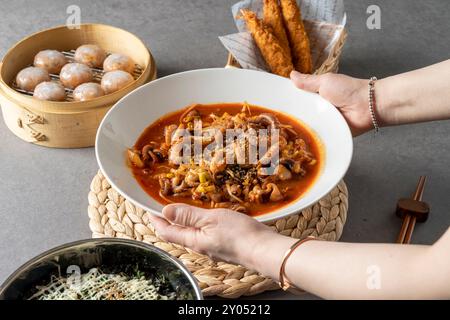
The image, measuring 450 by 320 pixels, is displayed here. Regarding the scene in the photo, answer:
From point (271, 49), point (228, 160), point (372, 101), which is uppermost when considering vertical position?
point (271, 49)

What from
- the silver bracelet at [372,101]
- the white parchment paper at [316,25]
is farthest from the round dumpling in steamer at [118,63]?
the silver bracelet at [372,101]

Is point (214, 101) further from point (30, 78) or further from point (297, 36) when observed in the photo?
point (30, 78)

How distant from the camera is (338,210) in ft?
6.19

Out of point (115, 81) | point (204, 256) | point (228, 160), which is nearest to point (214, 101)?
point (228, 160)

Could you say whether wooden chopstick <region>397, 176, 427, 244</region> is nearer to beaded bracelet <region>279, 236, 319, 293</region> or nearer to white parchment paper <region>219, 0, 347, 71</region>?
beaded bracelet <region>279, 236, 319, 293</region>

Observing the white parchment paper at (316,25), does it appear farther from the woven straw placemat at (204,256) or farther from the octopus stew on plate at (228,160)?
the woven straw placemat at (204,256)

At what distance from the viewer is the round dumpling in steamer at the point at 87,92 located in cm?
223

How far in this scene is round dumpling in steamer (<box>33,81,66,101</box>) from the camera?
7.29ft

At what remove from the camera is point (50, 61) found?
7.91 ft

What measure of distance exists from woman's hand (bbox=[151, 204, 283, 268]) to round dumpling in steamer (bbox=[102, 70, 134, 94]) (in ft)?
2.69

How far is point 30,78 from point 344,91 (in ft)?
3.69

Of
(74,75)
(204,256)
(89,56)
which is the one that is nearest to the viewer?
(204,256)

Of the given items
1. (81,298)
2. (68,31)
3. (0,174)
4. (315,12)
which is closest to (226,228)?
(81,298)
